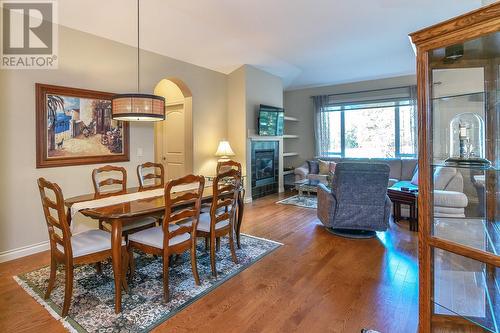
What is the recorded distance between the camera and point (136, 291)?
2.39 meters

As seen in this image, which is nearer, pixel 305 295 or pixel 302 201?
pixel 305 295

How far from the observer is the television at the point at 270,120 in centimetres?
605

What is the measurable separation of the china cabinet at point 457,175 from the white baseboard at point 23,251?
3.89 m

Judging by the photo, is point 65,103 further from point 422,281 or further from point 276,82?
point 276,82

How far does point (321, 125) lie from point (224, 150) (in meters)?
3.20

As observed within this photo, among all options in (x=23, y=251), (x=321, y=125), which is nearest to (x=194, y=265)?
(x=23, y=251)

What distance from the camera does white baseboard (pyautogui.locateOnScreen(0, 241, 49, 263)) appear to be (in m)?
3.06

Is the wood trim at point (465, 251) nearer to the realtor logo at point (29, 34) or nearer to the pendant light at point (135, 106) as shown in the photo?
the pendant light at point (135, 106)

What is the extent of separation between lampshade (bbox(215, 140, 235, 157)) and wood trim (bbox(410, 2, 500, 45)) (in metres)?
4.22

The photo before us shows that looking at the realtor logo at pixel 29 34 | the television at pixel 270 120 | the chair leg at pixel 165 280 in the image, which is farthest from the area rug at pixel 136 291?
the television at pixel 270 120

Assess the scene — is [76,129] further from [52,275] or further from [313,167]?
[313,167]

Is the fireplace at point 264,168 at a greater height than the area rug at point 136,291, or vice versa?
the fireplace at point 264,168

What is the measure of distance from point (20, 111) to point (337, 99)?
21.2 feet

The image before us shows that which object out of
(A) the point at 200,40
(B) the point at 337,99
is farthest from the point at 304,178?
(A) the point at 200,40
